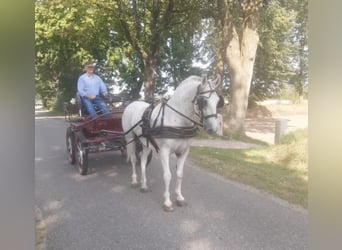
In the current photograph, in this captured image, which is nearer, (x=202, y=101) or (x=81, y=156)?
(x=202, y=101)

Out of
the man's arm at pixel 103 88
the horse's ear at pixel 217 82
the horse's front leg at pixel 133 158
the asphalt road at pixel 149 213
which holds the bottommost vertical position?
the asphalt road at pixel 149 213

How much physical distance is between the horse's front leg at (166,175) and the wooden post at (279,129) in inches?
20.3

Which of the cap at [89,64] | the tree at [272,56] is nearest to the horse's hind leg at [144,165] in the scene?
the cap at [89,64]

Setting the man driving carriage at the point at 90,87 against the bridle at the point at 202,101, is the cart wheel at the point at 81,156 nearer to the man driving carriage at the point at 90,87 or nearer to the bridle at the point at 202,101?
the man driving carriage at the point at 90,87

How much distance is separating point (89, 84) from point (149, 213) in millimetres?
650

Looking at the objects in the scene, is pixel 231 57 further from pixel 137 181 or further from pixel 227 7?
pixel 137 181

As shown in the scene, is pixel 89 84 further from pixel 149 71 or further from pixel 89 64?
pixel 149 71

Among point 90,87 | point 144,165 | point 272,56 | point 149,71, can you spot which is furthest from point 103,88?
point 272,56

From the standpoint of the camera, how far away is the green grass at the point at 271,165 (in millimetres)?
1428

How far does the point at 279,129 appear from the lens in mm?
1513

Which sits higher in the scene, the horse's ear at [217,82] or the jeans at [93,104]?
the horse's ear at [217,82]
